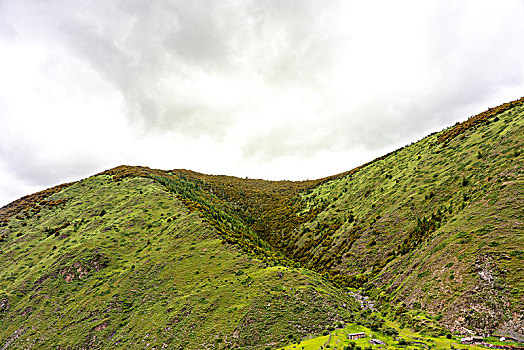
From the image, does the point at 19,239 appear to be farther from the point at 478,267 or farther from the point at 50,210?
the point at 478,267

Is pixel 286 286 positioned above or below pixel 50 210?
below

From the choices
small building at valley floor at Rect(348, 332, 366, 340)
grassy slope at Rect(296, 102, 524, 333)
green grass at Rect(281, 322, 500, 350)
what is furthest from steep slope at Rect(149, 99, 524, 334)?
small building at valley floor at Rect(348, 332, 366, 340)

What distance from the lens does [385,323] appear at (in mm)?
19031

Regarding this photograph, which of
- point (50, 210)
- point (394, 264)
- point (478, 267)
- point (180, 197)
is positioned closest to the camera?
point (478, 267)

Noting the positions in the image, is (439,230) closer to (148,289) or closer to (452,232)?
(452,232)

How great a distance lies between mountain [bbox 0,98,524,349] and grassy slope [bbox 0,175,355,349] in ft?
0.59

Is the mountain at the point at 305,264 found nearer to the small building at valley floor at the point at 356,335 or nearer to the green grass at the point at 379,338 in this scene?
the green grass at the point at 379,338

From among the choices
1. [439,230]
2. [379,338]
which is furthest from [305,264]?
[379,338]

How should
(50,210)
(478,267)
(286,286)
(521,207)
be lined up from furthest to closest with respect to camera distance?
(50,210) < (286,286) < (521,207) < (478,267)

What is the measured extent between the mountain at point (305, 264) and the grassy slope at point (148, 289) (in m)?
0.18

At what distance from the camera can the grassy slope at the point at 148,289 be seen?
68.6ft

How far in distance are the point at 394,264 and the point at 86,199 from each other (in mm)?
75809

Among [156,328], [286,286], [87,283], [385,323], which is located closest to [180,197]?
[87,283]

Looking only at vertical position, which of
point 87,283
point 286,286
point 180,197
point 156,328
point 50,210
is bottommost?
point 156,328
